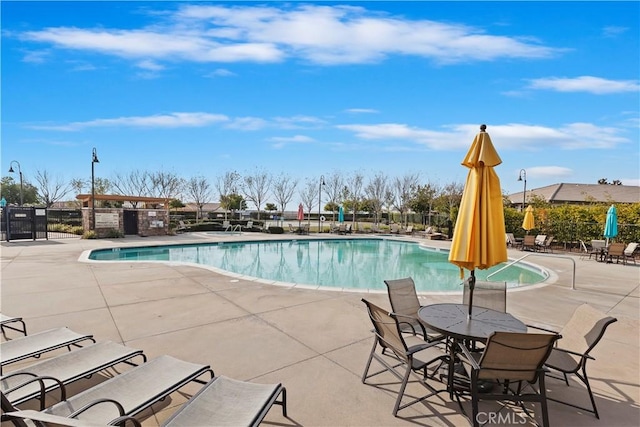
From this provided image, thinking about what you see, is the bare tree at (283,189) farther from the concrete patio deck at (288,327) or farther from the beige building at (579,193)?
the concrete patio deck at (288,327)

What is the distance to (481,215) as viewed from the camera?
3.28 m

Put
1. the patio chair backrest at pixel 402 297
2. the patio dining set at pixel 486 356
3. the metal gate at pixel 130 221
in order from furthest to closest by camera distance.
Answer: the metal gate at pixel 130 221 → the patio chair backrest at pixel 402 297 → the patio dining set at pixel 486 356

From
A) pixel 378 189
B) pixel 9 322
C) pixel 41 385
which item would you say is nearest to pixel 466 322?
pixel 41 385

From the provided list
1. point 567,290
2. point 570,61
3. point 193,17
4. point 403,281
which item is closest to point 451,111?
point 570,61

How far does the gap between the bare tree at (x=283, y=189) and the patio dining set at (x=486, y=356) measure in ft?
118

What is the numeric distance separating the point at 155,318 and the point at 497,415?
185 inches

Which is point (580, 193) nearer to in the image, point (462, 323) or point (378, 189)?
point (378, 189)

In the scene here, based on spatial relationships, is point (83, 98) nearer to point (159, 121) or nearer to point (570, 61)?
point (159, 121)

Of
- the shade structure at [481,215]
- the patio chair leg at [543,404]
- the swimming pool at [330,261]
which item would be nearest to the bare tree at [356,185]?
the swimming pool at [330,261]

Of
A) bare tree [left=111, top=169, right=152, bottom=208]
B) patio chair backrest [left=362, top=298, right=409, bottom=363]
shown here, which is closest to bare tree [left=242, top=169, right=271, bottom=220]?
bare tree [left=111, top=169, right=152, bottom=208]

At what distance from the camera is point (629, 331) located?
509cm

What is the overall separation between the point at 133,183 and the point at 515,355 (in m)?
47.7

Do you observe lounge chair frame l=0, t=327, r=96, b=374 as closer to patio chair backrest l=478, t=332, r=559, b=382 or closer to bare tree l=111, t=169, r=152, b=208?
patio chair backrest l=478, t=332, r=559, b=382

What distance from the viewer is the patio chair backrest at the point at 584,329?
3.03m
